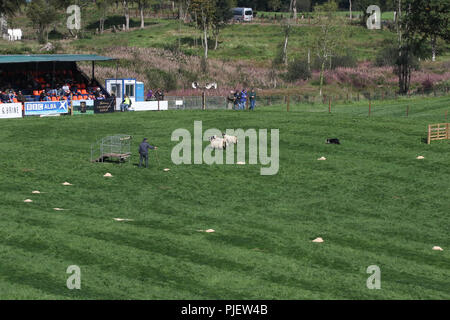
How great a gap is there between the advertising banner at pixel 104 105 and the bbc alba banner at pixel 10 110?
6.54m

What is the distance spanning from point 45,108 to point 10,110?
298cm

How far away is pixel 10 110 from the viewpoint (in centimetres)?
5391

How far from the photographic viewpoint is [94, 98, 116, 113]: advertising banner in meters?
58.5

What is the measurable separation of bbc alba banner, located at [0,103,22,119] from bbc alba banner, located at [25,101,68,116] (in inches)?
33.5

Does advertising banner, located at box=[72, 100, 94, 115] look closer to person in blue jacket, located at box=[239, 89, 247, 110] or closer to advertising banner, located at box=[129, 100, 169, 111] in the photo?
advertising banner, located at box=[129, 100, 169, 111]

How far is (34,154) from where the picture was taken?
39.8 m

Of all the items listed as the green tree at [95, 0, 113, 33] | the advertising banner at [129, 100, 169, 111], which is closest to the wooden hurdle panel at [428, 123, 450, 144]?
the advertising banner at [129, 100, 169, 111]

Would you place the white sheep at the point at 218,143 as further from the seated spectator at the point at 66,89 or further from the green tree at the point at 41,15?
the green tree at the point at 41,15

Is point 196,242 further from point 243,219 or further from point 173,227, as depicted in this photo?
point 243,219

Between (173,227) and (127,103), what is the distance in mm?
36085

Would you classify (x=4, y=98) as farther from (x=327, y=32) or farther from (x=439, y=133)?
(x=327, y=32)

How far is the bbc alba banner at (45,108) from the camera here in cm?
5525
